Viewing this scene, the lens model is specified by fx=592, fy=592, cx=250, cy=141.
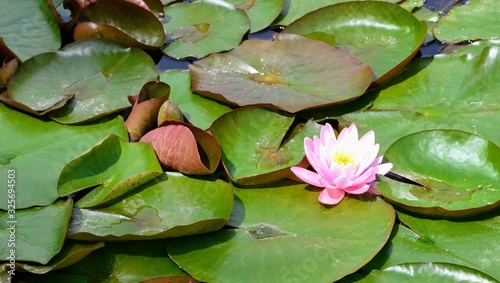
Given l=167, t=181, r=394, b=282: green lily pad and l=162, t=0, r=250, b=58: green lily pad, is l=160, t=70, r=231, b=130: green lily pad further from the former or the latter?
l=167, t=181, r=394, b=282: green lily pad

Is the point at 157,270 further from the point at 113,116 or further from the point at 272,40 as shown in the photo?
the point at 272,40

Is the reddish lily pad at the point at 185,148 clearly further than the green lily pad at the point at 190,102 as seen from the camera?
No

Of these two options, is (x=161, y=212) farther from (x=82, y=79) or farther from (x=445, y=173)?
(x=445, y=173)

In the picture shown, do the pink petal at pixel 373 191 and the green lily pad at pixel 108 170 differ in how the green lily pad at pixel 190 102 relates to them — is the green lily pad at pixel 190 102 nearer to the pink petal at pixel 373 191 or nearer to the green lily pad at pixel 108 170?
the green lily pad at pixel 108 170

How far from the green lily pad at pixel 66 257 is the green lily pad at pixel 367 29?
1.47 metres

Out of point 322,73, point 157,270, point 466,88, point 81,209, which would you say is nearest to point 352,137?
point 322,73

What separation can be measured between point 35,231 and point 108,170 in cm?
34

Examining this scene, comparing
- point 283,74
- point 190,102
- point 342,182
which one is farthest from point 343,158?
point 190,102

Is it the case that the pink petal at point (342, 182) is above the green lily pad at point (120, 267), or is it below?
above

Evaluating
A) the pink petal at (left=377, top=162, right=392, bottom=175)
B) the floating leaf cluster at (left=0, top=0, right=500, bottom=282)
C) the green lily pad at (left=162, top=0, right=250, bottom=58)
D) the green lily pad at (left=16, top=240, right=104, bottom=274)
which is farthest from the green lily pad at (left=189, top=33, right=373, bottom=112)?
the green lily pad at (left=16, top=240, right=104, bottom=274)

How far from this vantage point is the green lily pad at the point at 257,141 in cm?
221

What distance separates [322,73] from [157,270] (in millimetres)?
1139

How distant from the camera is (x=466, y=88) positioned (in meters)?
2.51

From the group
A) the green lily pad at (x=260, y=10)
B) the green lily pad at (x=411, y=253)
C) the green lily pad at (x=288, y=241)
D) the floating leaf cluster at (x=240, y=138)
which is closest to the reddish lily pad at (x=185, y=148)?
the floating leaf cluster at (x=240, y=138)
